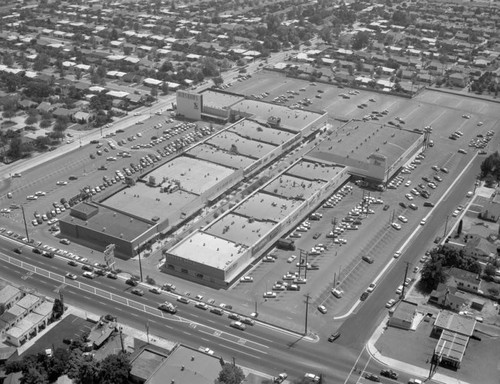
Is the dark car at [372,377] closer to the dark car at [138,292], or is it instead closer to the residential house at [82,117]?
the dark car at [138,292]

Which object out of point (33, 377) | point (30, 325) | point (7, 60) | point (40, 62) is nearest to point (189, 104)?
point (40, 62)

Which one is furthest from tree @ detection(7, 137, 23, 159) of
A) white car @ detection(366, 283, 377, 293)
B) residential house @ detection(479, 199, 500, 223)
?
residential house @ detection(479, 199, 500, 223)

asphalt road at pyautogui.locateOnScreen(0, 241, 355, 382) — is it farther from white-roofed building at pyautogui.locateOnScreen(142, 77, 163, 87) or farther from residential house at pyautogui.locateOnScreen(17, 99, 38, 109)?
white-roofed building at pyautogui.locateOnScreen(142, 77, 163, 87)

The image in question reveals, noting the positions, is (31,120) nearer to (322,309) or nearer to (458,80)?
(322,309)

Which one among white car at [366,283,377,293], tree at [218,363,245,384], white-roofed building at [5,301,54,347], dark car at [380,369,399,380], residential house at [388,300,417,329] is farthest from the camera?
white car at [366,283,377,293]

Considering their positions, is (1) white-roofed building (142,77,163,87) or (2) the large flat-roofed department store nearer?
(2) the large flat-roofed department store

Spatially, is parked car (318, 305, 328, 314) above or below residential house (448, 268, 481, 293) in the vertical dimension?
below

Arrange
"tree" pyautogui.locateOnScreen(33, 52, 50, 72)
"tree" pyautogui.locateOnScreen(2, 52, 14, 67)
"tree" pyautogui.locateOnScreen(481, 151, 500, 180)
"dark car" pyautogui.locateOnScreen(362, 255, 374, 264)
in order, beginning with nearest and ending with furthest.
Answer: "dark car" pyautogui.locateOnScreen(362, 255, 374, 264)
"tree" pyautogui.locateOnScreen(481, 151, 500, 180)
"tree" pyautogui.locateOnScreen(33, 52, 50, 72)
"tree" pyautogui.locateOnScreen(2, 52, 14, 67)
